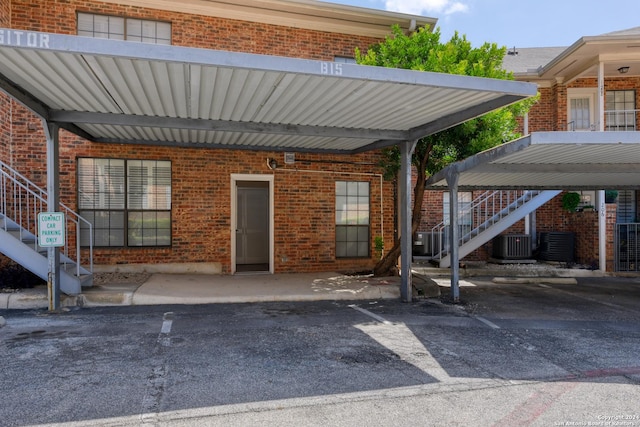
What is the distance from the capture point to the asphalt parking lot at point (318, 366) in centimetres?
350

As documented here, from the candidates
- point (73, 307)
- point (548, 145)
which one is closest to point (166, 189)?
point (73, 307)

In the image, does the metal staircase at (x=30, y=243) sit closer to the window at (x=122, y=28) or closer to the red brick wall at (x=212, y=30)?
the red brick wall at (x=212, y=30)

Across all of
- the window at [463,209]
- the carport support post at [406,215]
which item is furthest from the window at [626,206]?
the carport support post at [406,215]

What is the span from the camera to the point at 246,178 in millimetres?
10688

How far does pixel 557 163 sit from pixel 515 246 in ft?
20.8

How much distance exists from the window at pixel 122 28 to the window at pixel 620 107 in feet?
45.1

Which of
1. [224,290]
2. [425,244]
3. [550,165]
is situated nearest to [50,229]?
[224,290]

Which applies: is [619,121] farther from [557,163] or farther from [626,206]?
[557,163]

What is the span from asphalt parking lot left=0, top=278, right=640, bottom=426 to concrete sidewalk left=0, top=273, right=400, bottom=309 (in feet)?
1.30

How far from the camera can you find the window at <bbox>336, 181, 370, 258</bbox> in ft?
37.6

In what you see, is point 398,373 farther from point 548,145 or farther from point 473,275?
point 473,275

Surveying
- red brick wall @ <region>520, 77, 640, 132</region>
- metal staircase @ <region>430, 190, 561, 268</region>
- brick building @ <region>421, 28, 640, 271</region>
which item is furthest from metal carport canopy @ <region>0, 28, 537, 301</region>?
red brick wall @ <region>520, 77, 640, 132</region>

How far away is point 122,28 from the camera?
9.85 meters

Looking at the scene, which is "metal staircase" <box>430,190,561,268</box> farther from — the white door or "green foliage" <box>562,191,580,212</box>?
the white door
